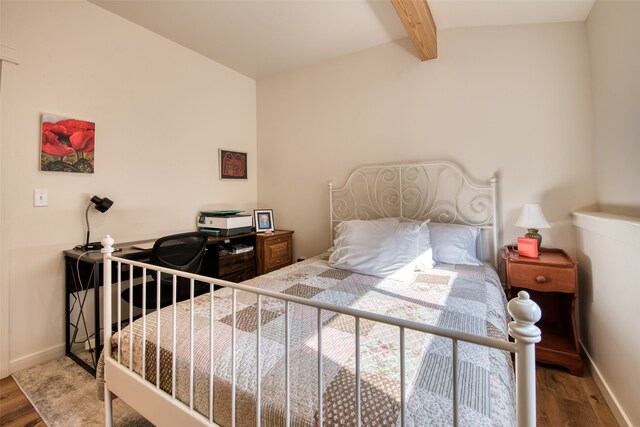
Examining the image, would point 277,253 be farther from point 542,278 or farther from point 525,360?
point 525,360

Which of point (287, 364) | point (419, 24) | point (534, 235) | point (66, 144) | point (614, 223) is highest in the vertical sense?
point (419, 24)

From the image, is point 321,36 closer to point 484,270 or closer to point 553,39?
point 553,39

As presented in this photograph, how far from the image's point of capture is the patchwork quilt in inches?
30.4

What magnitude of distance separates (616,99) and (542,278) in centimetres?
114

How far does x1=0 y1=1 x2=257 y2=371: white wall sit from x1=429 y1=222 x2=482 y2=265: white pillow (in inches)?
88.6

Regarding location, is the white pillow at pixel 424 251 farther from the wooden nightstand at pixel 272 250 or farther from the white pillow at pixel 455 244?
the wooden nightstand at pixel 272 250

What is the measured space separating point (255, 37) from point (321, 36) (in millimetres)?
606

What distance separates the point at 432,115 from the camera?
2.48 metres

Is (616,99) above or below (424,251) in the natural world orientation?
above

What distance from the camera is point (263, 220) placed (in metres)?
3.12

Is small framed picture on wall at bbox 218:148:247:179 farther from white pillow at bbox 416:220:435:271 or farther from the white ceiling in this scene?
white pillow at bbox 416:220:435:271

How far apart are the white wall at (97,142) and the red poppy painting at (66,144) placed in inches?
1.8

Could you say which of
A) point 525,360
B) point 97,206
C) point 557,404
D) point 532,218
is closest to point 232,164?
point 97,206

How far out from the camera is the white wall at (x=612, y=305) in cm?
133
